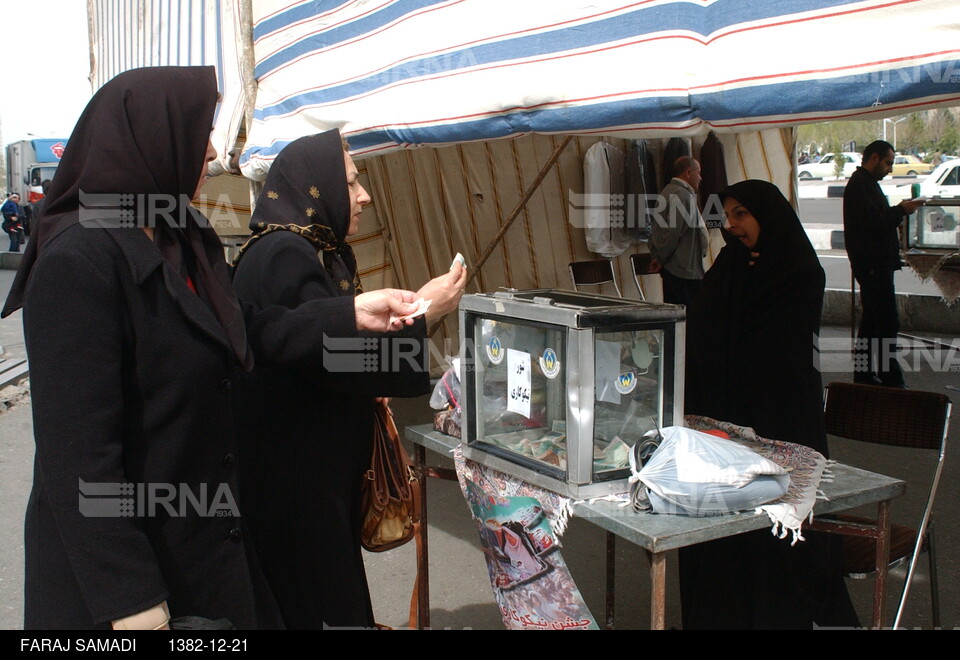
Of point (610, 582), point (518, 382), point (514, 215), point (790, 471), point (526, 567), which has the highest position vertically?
point (514, 215)

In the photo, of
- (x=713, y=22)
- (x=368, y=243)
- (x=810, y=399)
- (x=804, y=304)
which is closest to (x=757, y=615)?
(x=810, y=399)

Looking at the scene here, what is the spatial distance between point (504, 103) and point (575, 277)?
12.3ft

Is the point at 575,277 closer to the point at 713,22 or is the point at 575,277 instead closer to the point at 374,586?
the point at 374,586

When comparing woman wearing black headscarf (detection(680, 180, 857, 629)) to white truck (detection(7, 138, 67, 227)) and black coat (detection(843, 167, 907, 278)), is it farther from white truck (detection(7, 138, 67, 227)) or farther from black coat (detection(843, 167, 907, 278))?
white truck (detection(7, 138, 67, 227))

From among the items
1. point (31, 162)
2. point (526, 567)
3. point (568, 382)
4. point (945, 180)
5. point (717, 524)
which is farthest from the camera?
point (31, 162)

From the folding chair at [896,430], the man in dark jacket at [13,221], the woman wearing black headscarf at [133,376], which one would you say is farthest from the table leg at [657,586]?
the man in dark jacket at [13,221]

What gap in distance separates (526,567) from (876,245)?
526 centimetres

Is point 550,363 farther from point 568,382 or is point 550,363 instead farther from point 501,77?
point 501,77

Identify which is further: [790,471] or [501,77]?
[501,77]

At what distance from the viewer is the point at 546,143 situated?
244 inches

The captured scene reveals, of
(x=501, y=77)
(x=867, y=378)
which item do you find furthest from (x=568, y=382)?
(x=867, y=378)

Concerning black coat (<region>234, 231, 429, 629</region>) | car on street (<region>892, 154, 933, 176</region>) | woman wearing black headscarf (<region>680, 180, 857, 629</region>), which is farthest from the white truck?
car on street (<region>892, 154, 933, 176</region>)

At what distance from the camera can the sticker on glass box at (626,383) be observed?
212 cm

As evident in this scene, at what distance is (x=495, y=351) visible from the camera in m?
2.36
